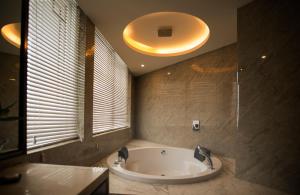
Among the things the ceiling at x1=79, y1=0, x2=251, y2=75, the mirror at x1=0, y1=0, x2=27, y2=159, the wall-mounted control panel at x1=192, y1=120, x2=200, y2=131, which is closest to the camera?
the mirror at x1=0, y1=0, x2=27, y2=159

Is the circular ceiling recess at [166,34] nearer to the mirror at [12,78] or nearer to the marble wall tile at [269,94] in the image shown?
the marble wall tile at [269,94]

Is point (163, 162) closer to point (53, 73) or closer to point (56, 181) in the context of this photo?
point (53, 73)

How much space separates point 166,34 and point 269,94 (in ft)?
5.42

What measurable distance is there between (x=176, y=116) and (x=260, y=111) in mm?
2123

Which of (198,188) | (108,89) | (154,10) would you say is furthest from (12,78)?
(108,89)

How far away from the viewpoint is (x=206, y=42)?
303 cm

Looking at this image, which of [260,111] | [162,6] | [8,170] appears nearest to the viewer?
[8,170]

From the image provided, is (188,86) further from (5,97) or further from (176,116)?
(5,97)

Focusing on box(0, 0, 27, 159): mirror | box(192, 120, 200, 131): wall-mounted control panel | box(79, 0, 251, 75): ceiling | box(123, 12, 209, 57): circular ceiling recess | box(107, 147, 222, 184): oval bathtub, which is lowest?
box(107, 147, 222, 184): oval bathtub

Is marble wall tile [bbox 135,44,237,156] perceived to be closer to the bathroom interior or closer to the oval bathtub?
the bathroom interior

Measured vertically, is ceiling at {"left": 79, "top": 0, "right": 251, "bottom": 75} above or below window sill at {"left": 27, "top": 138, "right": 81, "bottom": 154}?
above

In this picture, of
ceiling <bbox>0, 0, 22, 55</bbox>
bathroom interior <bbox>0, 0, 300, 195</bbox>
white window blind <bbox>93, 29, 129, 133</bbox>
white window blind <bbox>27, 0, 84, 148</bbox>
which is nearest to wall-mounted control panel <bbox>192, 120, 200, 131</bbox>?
bathroom interior <bbox>0, 0, 300, 195</bbox>

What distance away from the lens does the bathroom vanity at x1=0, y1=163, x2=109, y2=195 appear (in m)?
0.87

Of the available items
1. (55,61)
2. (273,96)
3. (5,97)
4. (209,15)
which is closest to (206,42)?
(209,15)
